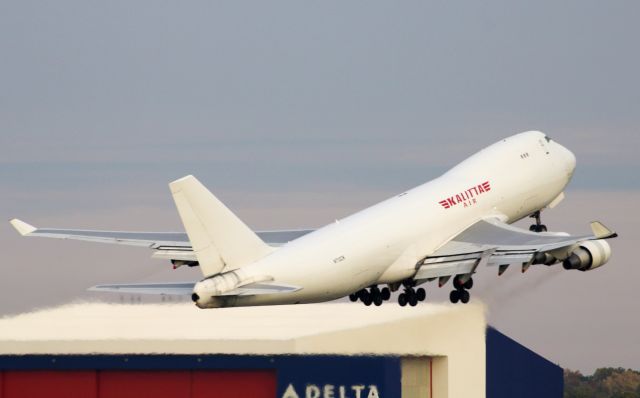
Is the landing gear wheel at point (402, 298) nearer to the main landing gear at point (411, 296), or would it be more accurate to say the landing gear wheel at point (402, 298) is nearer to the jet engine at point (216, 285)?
the main landing gear at point (411, 296)

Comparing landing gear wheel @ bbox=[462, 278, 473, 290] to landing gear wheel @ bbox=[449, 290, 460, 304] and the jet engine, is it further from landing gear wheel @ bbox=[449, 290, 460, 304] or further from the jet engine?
the jet engine

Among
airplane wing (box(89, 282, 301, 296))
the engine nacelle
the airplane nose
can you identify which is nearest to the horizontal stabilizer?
Result: airplane wing (box(89, 282, 301, 296))

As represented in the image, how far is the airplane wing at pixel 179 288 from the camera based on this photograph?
7588 centimetres

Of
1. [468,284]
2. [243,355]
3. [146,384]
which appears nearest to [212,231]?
[468,284]

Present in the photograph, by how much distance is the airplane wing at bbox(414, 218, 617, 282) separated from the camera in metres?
87.2

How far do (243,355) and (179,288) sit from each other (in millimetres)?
25959

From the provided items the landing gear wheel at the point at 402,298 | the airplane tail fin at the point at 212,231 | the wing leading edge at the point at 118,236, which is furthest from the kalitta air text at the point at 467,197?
the airplane tail fin at the point at 212,231

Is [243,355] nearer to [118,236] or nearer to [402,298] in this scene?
[118,236]

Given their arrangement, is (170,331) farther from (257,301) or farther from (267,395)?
(257,301)

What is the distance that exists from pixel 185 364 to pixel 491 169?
69.0ft

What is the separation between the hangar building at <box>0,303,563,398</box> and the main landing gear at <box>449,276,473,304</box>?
11030mm

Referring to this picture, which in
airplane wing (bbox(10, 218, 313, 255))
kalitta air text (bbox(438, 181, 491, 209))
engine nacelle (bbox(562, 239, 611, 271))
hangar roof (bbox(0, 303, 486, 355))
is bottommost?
hangar roof (bbox(0, 303, 486, 355))

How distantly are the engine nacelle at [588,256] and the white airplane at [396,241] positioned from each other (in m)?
0.04

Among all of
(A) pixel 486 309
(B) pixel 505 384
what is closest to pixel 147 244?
(A) pixel 486 309
